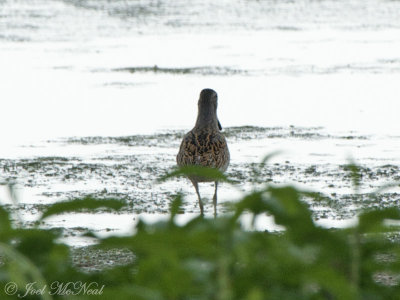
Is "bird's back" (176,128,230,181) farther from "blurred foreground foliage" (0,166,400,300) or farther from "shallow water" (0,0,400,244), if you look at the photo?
"blurred foreground foliage" (0,166,400,300)

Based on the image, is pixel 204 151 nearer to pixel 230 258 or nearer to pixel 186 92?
pixel 230 258

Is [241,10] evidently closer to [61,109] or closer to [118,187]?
[61,109]

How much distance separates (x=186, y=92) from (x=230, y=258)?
15.6 m

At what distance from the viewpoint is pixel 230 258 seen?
1437mm

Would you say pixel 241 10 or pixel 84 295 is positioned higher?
pixel 84 295

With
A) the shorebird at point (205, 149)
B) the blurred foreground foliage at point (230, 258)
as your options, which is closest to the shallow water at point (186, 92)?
the shorebird at point (205, 149)

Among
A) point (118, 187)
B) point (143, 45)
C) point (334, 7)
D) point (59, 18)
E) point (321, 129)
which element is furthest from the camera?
point (334, 7)

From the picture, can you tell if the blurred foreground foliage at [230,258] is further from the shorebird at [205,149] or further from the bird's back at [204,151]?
the bird's back at [204,151]

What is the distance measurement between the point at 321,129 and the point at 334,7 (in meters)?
15.6

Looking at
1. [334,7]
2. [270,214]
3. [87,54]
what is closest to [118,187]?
[270,214]

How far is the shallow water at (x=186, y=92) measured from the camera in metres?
11.0

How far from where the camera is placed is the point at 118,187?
34.4ft

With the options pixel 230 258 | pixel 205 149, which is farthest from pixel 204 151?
pixel 230 258

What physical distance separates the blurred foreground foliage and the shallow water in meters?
2.75
